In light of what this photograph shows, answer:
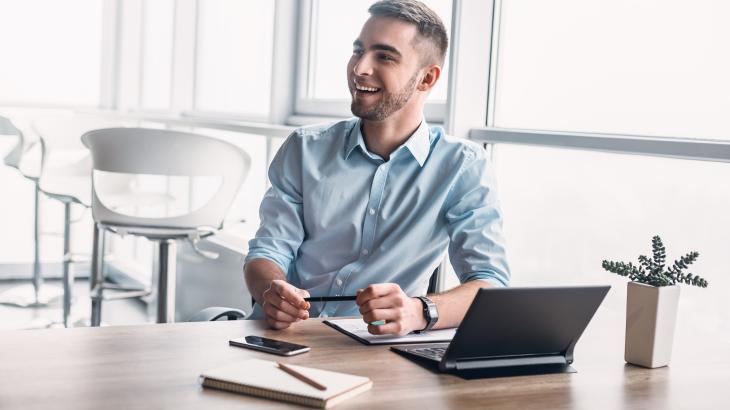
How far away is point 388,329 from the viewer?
1600 mm

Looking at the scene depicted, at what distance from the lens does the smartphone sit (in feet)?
4.77

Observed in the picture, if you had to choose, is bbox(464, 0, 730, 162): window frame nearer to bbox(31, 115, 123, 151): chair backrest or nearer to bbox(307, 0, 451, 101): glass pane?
bbox(307, 0, 451, 101): glass pane

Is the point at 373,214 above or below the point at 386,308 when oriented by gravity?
above

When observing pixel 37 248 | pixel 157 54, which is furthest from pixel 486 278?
pixel 157 54

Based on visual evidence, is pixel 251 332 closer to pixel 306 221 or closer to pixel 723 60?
pixel 306 221

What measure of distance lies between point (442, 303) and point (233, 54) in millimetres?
3342

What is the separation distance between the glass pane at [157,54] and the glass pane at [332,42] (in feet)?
5.28

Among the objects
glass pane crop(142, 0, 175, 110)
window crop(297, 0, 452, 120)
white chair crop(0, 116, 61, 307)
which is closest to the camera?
window crop(297, 0, 452, 120)

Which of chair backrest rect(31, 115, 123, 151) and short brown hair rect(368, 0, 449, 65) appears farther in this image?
chair backrest rect(31, 115, 123, 151)

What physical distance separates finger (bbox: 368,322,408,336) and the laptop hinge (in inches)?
8.3

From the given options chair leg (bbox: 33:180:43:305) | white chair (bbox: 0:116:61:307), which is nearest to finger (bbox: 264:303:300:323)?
white chair (bbox: 0:116:61:307)

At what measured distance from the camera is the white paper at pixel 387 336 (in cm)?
161

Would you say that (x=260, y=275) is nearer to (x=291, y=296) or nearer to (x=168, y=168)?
(x=291, y=296)

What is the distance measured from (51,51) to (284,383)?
5.69 m
